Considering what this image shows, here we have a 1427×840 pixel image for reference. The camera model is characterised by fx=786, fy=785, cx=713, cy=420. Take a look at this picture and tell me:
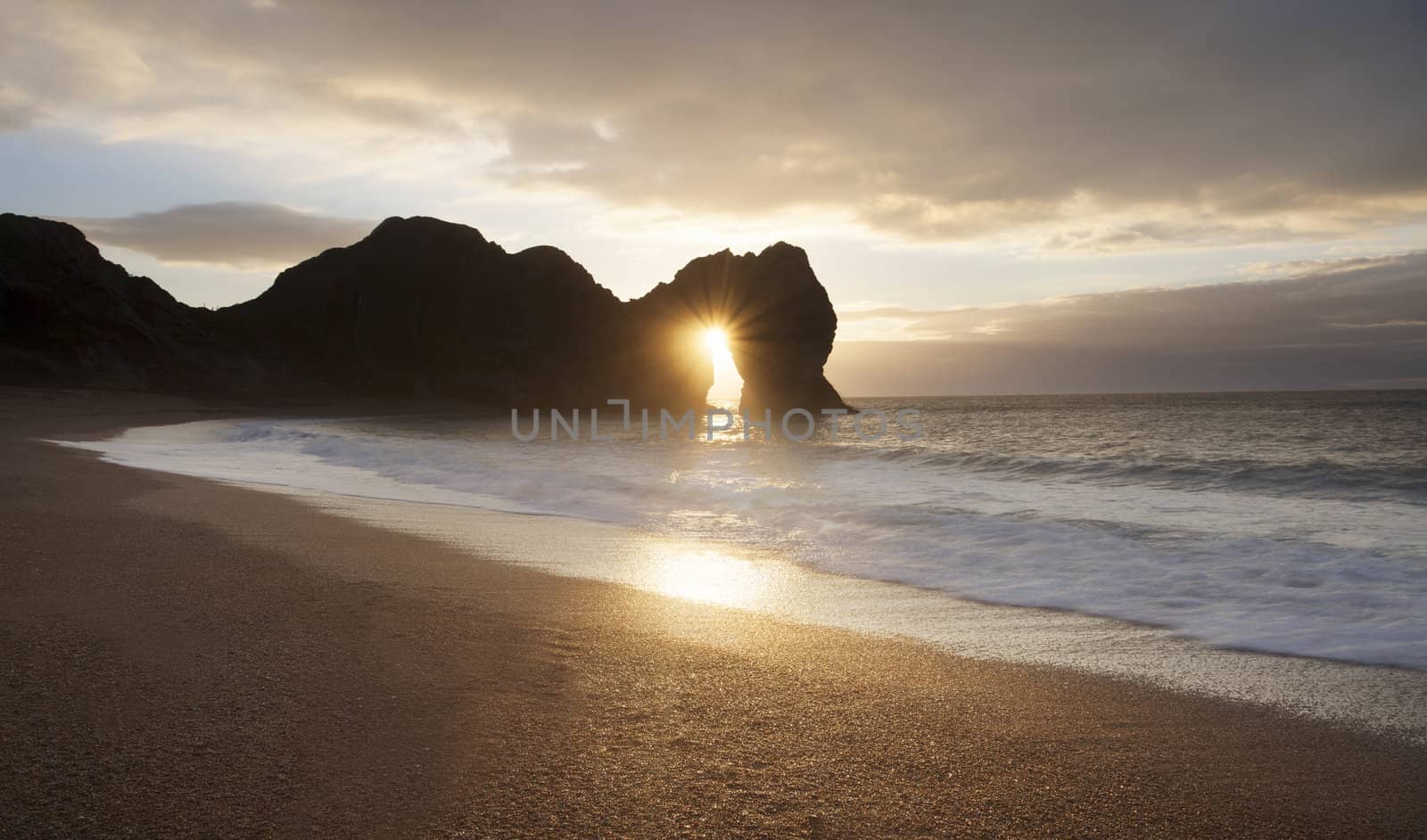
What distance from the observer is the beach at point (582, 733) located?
268 cm

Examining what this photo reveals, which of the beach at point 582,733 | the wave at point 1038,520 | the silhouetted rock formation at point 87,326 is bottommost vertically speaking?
the wave at point 1038,520

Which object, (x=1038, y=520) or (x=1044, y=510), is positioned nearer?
(x=1038, y=520)

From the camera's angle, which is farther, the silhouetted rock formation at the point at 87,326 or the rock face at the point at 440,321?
the rock face at the point at 440,321

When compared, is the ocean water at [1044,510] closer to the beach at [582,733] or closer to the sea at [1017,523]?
the sea at [1017,523]

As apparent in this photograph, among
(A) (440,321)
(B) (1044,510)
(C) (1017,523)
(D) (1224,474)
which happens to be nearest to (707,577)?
(C) (1017,523)

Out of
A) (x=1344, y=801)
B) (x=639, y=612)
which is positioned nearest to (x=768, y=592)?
(x=639, y=612)

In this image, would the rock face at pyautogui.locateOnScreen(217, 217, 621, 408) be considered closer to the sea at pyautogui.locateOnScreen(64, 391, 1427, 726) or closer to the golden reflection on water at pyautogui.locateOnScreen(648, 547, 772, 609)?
the sea at pyautogui.locateOnScreen(64, 391, 1427, 726)

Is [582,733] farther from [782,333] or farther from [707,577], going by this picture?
[782,333]

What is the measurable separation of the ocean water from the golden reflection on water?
0.78m

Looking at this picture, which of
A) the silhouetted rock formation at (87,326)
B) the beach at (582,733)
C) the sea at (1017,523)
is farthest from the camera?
the silhouetted rock formation at (87,326)

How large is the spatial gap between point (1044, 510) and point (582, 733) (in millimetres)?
10599

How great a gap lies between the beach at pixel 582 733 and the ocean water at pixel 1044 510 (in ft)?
8.20

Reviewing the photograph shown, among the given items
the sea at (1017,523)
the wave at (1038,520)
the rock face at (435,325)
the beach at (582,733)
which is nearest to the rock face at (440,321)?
the rock face at (435,325)

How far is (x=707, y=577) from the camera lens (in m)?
7.38
